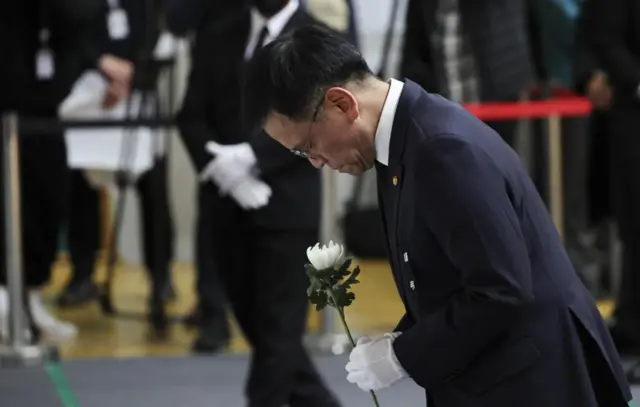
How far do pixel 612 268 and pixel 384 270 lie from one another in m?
1.46

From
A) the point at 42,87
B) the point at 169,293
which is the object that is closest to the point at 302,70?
the point at 42,87

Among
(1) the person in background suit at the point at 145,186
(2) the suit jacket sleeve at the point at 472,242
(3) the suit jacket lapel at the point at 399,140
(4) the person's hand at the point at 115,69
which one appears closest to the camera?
(2) the suit jacket sleeve at the point at 472,242

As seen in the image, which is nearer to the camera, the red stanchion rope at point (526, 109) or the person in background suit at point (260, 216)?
the person in background suit at point (260, 216)

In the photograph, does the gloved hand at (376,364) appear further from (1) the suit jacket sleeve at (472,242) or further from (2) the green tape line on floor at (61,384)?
(2) the green tape line on floor at (61,384)

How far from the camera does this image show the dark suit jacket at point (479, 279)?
6.34ft

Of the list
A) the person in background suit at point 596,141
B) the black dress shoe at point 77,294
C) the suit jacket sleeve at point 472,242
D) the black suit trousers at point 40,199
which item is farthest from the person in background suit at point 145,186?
the suit jacket sleeve at point 472,242

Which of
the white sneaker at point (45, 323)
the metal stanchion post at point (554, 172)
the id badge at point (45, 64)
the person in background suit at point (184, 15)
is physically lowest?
the white sneaker at point (45, 323)

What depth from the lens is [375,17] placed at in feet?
25.4

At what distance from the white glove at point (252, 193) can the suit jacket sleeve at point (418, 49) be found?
56.5 inches

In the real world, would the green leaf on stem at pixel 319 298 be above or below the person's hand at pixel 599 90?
above

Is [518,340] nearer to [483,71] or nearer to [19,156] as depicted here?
[483,71]

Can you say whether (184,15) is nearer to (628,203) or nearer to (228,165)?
(228,165)

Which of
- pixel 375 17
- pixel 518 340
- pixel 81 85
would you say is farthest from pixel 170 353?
pixel 518 340

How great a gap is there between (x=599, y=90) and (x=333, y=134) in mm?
3210
